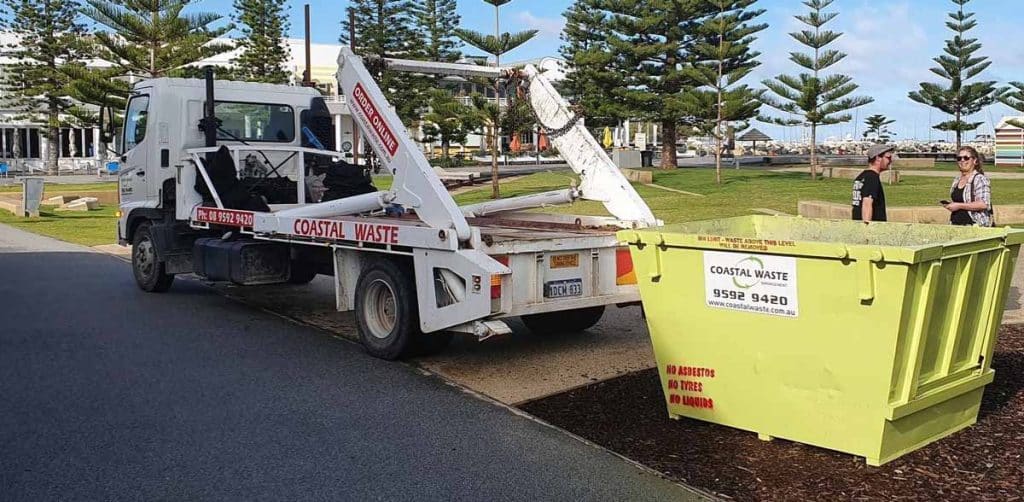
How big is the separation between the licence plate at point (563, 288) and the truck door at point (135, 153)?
643cm

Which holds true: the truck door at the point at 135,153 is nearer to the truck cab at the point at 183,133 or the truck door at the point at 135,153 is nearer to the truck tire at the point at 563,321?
the truck cab at the point at 183,133

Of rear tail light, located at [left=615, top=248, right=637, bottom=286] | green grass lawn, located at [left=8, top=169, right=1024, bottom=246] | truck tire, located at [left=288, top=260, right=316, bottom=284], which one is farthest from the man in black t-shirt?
green grass lawn, located at [left=8, top=169, right=1024, bottom=246]

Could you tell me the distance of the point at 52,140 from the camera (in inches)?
2226

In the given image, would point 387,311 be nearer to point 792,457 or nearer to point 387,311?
point 387,311

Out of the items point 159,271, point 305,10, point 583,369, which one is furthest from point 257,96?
point 305,10

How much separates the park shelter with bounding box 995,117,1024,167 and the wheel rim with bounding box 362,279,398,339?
1608 inches

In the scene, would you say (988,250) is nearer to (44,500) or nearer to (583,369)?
(583,369)

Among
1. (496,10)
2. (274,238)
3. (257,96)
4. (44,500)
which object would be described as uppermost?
(496,10)

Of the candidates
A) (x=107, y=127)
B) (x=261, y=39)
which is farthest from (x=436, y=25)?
(x=107, y=127)

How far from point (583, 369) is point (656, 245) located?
2.25 meters

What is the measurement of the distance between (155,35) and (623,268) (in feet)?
102

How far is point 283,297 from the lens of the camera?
1242 centimetres

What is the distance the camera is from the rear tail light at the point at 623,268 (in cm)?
836

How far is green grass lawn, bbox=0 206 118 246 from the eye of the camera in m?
21.2
